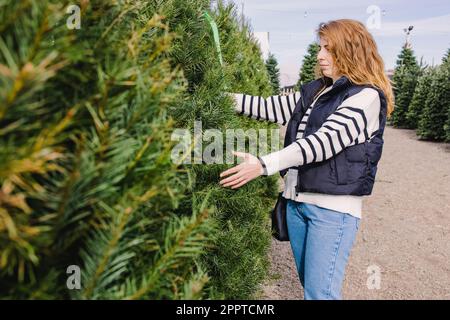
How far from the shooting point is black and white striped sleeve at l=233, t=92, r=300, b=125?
291 cm

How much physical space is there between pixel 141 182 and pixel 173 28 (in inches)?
60.6

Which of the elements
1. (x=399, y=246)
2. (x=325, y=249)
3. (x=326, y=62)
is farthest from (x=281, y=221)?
(x=399, y=246)

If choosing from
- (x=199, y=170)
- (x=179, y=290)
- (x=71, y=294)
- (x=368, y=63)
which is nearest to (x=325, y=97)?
(x=368, y=63)

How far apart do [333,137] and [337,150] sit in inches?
3.0

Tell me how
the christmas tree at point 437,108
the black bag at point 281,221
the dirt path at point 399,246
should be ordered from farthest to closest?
the christmas tree at point 437,108
the dirt path at point 399,246
the black bag at point 281,221

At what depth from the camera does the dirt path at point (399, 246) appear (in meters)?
4.56

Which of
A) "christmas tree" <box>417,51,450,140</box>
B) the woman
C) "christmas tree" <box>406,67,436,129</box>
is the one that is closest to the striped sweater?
the woman

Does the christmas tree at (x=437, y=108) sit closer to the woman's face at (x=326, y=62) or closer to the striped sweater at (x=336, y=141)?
the woman's face at (x=326, y=62)

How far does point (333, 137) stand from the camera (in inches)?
88.3

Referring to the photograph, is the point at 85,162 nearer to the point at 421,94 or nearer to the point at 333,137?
the point at 333,137

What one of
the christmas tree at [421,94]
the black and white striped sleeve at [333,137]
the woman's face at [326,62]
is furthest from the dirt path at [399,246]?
the christmas tree at [421,94]

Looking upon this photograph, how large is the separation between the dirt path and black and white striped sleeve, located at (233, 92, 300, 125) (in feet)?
6.67

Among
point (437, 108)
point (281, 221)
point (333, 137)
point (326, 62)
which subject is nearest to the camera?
point (333, 137)

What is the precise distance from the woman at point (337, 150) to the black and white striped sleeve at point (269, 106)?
352 mm
